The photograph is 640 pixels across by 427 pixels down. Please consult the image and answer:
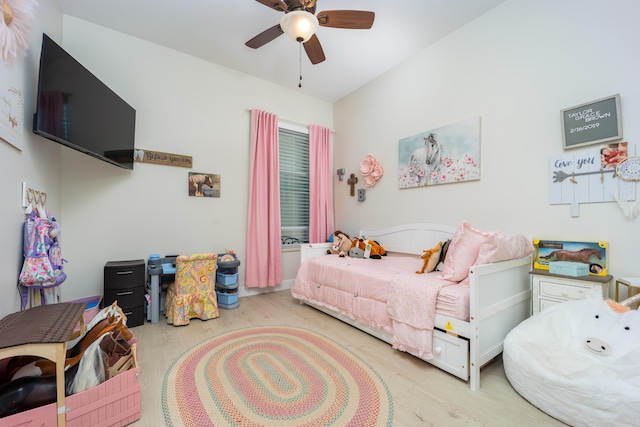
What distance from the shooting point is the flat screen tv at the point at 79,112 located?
1.62 meters

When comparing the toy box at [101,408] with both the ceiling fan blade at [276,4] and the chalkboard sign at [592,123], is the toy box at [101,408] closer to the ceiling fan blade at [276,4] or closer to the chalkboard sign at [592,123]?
the ceiling fan blade at [276,4]

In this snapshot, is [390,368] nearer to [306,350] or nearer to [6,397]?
[306,350]

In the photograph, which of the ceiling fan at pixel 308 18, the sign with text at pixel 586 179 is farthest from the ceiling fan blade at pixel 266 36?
the sign with text at pixel 586 179

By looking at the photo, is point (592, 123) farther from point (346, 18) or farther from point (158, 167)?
point (158, 167)

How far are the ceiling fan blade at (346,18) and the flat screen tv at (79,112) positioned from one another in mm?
1828

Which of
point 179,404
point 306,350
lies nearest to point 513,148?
point 306,350

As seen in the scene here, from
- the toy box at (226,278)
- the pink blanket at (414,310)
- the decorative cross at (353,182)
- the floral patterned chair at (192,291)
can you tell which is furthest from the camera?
the decorative cross at (353,182)

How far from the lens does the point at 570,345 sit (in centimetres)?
152

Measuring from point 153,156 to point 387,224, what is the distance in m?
2.94

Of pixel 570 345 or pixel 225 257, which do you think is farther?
pixel 225 257

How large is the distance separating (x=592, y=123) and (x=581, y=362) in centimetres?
162

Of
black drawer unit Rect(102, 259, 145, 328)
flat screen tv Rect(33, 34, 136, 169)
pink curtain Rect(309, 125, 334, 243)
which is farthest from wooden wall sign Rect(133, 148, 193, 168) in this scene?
pink curtain Rect(309, 125, 334, 243)

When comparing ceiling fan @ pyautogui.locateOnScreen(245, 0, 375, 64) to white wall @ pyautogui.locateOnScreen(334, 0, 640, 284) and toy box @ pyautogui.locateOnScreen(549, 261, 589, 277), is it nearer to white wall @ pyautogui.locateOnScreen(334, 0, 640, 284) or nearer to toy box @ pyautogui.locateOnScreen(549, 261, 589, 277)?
white wall @ pyautogui.locateOnScreen(334, 0, 640, 284)

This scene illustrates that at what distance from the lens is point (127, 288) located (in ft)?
8.04
